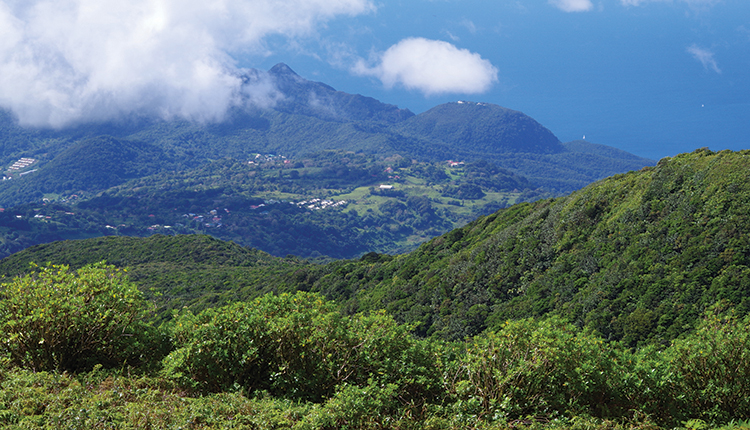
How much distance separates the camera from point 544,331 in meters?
9.73

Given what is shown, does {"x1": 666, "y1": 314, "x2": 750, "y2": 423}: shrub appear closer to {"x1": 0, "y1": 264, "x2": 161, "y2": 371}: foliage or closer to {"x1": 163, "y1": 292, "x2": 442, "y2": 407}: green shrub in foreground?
{"x1": 163, "y1": 292, "x2": 442, "y2": 407}: green shrub in foreground

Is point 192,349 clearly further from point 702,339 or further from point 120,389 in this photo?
point 702,339

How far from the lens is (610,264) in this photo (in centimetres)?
2567

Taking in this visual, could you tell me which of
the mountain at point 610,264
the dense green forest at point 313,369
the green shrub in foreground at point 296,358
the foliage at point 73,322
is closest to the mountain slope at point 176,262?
the mountain at point 610,264

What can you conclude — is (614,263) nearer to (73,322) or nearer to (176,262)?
(73,322)

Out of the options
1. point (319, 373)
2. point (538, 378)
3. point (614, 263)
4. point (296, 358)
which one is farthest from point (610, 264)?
point (296, 358)

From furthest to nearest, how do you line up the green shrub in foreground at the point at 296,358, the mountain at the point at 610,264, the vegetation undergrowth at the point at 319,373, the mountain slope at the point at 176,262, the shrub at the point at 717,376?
1. the mountain slope at the point at 176,262
2. the mountain at the point at 610,264
3. the green shrub in foreground at the point at 296,358
4. the shrub at the point at 717,376
5. the vegetation undergrowth at the point at 319,373

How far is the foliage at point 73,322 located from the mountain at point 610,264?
8732 mm

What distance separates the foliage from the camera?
947 centimetres

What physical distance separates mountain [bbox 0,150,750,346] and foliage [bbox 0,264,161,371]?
873 centimetres

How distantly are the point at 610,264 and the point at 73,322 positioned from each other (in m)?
23.7

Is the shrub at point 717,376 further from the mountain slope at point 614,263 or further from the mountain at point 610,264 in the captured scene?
the mountain slope at point 614,263

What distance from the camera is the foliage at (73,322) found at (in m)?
9.47

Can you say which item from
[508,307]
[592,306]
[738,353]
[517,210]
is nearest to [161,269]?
[517,210]
